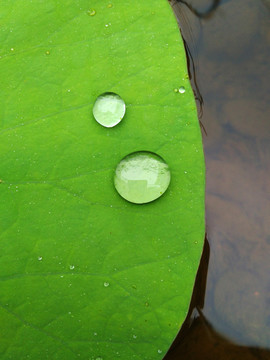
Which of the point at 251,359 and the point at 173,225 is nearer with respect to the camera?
the point at 173,225

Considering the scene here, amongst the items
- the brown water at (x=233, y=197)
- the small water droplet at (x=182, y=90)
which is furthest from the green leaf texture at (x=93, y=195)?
the brown water at (x=233, y=197)

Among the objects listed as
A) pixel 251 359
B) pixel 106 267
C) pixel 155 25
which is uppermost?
pixel 155 25

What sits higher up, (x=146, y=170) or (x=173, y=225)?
(x=146, y=170)

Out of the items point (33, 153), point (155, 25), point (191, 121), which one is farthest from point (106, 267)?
point (155, 25)

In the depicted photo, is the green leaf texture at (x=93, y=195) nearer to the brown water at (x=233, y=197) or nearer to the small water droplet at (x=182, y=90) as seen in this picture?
the small water droplet at (x=182, y=90)

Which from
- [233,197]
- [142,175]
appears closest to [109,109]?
[142,175]

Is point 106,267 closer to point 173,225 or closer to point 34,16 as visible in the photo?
point 173,225
